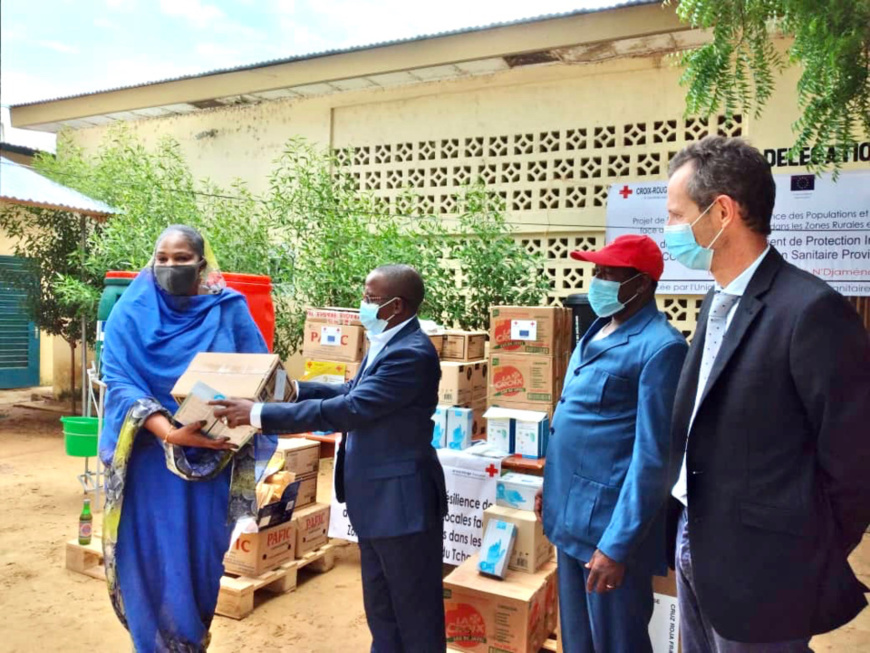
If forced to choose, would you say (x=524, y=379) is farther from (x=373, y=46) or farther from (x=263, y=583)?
(x=373, y=46)

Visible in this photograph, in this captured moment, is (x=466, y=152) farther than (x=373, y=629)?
Yes

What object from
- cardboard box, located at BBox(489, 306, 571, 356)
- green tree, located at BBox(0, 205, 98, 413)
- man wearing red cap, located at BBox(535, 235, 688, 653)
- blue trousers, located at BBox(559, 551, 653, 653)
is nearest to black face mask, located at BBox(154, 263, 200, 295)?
man wearing red cap, located at BBox(535, 235, 688, 653)

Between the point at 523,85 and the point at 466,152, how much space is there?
0.89m

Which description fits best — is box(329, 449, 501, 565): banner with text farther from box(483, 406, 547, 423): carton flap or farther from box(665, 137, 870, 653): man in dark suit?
box(665, 137, 870, 653): man in dark suit

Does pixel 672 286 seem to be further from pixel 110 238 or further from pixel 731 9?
pixel 110 238

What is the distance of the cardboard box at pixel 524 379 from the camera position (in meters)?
4.17

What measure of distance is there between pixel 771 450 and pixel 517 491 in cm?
223

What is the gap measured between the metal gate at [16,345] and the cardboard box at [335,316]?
7.55m

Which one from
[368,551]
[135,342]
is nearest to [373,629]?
[368,551]

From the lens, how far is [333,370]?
485 cm

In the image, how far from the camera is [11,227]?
8312mm

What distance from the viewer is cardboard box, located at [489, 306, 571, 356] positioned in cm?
417

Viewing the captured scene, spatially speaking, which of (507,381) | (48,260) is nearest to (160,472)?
(507,381)

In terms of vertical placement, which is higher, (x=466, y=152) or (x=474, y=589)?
(x=466, y=152)
